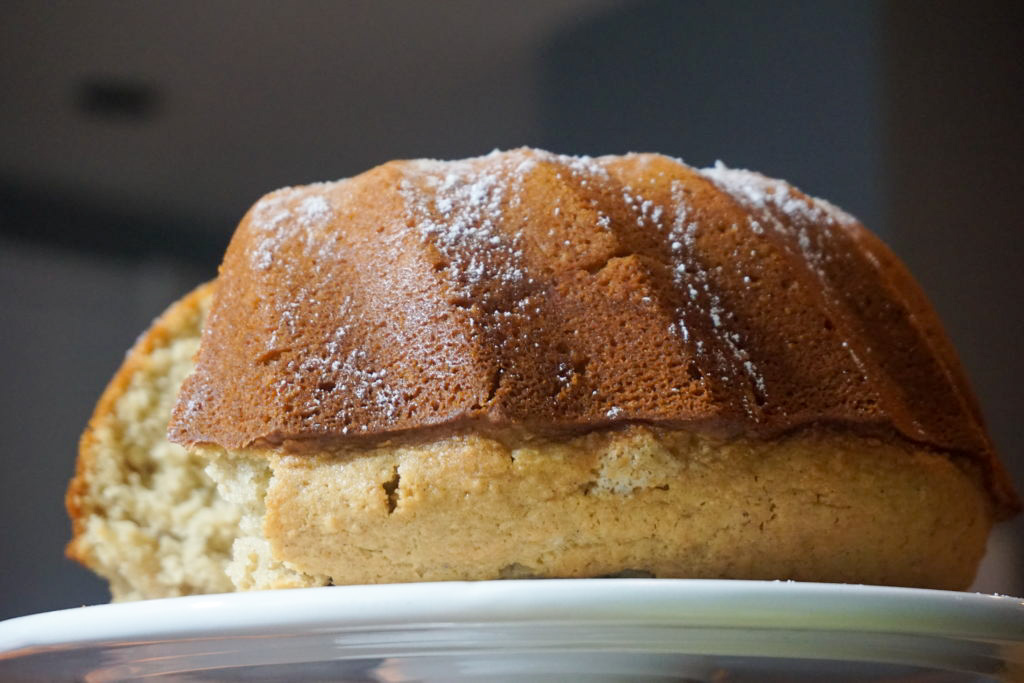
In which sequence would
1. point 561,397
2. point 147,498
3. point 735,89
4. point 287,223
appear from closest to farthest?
1. point 561,397
2. point 287,223
3. point 147,498
4. point 735,89

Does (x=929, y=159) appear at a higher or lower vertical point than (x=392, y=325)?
higher

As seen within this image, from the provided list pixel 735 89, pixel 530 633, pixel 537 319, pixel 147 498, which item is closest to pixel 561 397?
pixel 537 319

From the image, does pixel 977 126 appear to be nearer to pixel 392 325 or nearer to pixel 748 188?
pixel 748 188

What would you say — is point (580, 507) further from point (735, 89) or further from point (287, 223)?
point (735, 89)

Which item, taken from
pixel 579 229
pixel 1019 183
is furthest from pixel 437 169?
pixel 1019 183

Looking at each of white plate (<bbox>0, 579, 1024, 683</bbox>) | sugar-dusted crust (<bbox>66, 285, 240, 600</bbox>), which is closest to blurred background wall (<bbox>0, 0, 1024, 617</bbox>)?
sugar-dusted crust (<bbox>66, 285, 240, 600</bbox>)
